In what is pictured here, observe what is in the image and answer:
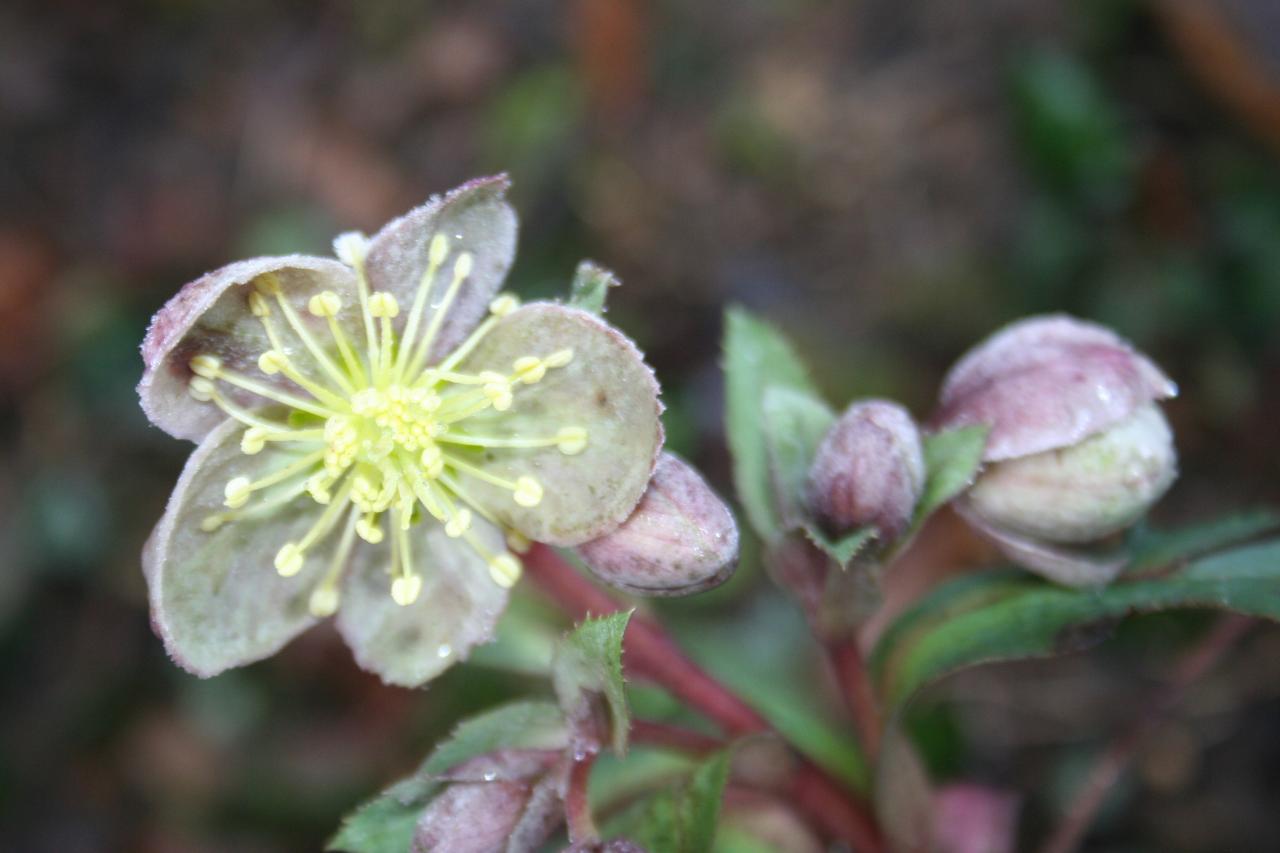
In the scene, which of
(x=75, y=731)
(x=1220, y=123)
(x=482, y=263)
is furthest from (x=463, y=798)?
(x=1220, y=123)

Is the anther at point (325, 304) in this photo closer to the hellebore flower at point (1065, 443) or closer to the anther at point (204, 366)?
the anther at point (204, 366)

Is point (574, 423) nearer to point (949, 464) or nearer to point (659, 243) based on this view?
point (949, 464)

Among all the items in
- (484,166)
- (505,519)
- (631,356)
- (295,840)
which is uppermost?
(631,356)

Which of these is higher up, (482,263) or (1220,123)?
(482,263)

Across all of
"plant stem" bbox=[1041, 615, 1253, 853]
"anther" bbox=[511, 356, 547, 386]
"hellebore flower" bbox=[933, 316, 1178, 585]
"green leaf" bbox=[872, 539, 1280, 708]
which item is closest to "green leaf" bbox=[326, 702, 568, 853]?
"anther" bbox=[511, 356, 547, 386]

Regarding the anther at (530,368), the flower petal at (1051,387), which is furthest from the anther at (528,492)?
the flower petal at (1051,387)

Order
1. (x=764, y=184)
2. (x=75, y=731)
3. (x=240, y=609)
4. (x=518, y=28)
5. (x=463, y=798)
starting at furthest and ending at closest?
(x=518, y=28) < (x=764, y=184) < (x=75, y=731) < (x=240, y=609) < (x=463, y=798)

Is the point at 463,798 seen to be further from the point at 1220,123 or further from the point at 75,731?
the point at 1220,123

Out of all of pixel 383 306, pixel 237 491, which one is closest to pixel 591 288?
pixel 383 306
